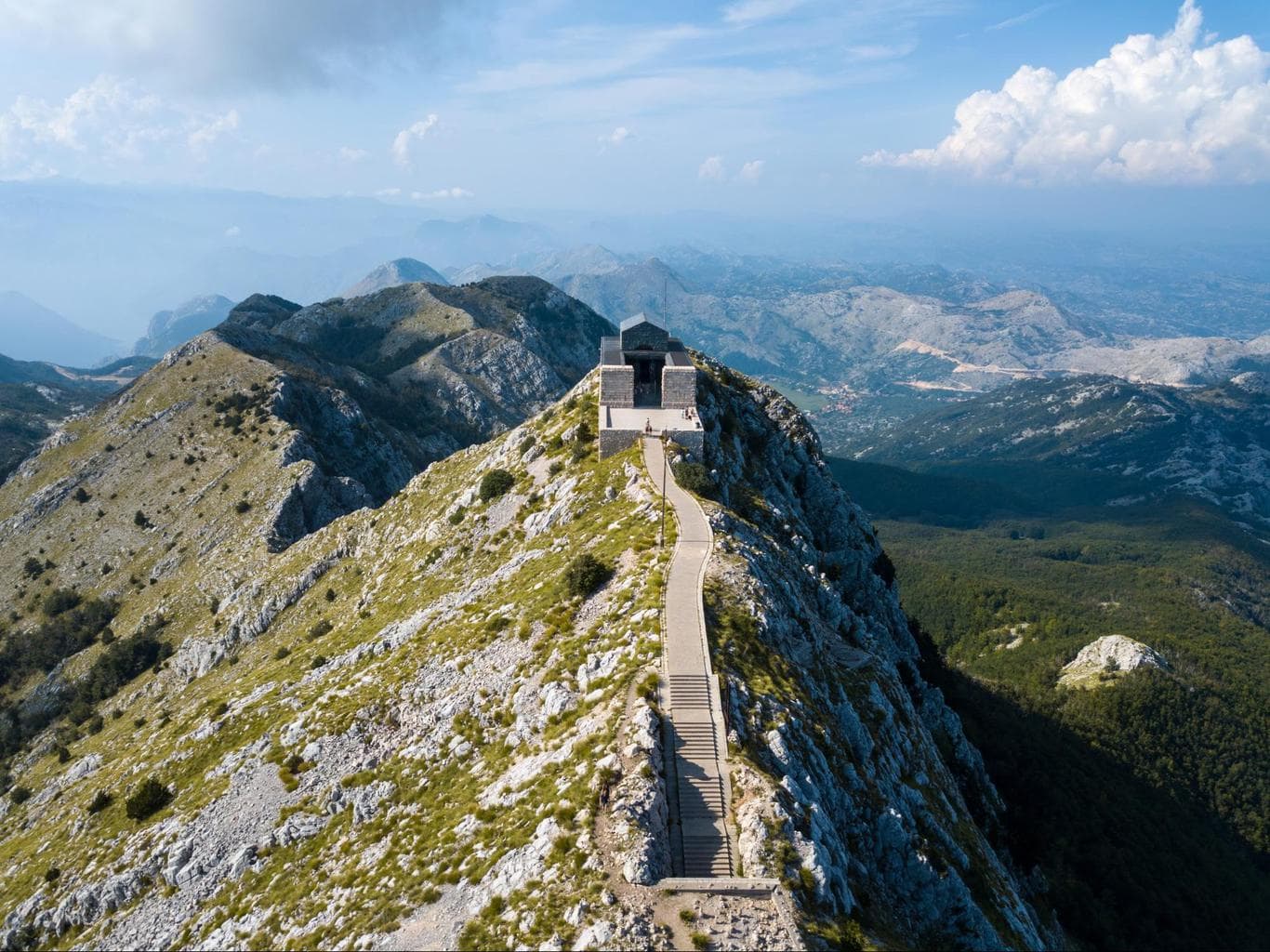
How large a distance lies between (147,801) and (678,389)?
4842 centimetres

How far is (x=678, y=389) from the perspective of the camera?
63.6 meters

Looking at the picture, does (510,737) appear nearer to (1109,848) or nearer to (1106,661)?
(1109,848)

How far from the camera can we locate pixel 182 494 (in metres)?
109

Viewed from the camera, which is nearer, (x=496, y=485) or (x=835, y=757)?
(x=835, y=757)

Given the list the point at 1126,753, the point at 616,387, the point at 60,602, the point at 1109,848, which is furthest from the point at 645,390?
the point at 1126,753

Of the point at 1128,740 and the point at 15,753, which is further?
the point at 1128,740

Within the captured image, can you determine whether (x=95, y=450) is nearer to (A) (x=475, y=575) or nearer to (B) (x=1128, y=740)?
(A) (x=475, y=575)

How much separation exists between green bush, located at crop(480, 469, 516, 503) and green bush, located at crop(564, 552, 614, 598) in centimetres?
2378

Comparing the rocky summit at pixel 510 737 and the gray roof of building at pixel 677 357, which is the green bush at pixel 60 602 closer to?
the rocky summit at pixel 510 737

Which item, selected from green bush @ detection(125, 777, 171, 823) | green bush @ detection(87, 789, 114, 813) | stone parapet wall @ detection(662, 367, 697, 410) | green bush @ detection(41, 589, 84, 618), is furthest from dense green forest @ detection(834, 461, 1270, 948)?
green bush @ detection(41, 589, 84, 618)

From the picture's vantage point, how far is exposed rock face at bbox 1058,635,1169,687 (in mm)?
132250

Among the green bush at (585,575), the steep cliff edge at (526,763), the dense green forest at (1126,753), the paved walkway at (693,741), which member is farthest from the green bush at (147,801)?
the dense green forest at (1126,753)

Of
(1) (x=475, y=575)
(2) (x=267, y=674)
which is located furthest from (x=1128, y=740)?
(2) (x=267, y=674)

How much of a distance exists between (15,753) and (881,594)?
332ft
